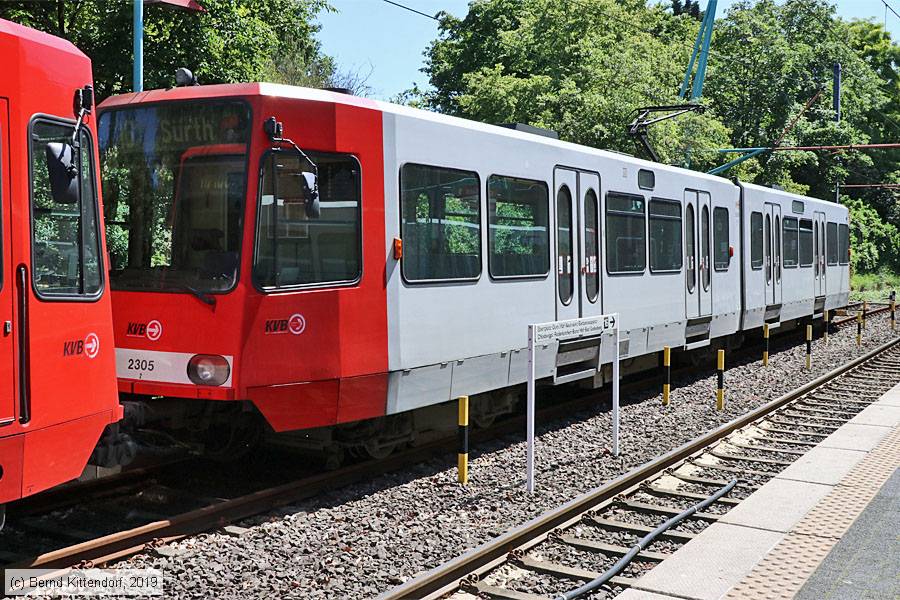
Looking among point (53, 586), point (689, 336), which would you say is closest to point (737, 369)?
point (689, 336)

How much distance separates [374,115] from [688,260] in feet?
26.1

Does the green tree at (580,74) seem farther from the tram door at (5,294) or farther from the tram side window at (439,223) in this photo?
the tram door at (5,294)

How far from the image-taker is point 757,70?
41.6 metres

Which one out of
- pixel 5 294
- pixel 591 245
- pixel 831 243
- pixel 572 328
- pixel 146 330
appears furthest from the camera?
pixel 831 243

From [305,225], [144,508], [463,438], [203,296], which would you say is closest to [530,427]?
[463,438]

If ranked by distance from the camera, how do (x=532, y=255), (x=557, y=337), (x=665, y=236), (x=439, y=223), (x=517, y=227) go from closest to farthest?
(x=439, y=223), (x=557, y=337), (x=517, y=227), (x=532, y=255), (x=665, y=236)

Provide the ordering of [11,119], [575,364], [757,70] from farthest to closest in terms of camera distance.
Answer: [757,70]
[575,364]
[11,119]

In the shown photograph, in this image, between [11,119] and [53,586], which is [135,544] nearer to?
[53,586]

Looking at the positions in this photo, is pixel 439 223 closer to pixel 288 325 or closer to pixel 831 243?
pixel 288 325

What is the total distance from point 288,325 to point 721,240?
1058 centimetres

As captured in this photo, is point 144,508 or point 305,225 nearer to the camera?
point 144,508

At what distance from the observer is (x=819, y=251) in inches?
901

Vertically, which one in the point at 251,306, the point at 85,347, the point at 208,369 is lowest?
the point at 208,369

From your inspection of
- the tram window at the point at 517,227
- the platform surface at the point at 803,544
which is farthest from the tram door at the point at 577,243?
the platform surface at the point at 803,544
